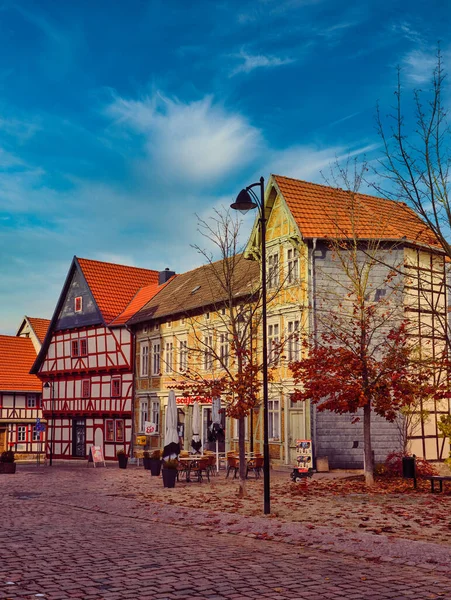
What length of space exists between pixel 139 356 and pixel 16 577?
110 feet

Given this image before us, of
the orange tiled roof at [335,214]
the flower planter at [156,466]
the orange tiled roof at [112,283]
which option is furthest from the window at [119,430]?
the orange tiled roof at [335,214]

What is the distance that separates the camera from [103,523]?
1412 centimetres

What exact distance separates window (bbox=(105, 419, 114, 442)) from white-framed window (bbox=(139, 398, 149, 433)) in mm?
3039

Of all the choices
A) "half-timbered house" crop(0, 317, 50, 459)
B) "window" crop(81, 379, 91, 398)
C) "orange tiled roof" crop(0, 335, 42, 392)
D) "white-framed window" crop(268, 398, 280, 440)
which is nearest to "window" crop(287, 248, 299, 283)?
"white-framed window" crop(268, 398, 280, 440)

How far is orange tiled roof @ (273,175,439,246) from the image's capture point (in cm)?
2845

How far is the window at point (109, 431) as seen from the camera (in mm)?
43656

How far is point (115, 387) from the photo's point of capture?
4375cm

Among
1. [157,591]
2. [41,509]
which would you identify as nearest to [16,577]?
[157,591]

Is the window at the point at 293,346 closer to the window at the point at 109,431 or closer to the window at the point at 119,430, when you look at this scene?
the window at the point at 119,430

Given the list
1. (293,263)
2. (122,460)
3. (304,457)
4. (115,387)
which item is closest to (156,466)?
(304,457)

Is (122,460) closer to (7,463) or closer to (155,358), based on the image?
(7,463)

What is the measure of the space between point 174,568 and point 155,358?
31.5 m

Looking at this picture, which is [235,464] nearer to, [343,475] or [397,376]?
[343,475]

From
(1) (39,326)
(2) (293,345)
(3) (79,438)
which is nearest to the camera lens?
(2) (293,345)
